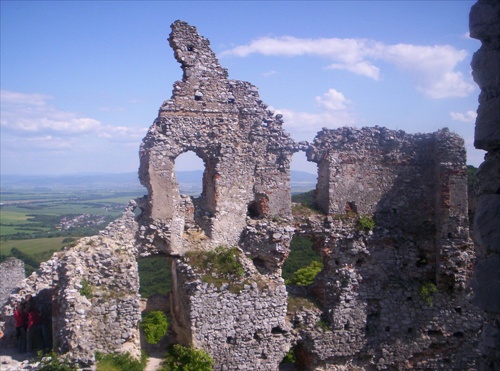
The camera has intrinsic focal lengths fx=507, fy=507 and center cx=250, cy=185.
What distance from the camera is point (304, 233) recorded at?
12836 mm

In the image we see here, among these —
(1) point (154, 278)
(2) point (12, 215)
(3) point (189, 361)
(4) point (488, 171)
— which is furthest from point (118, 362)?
(2) point (12, 215)

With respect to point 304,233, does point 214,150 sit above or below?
above

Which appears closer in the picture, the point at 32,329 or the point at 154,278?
the point at 32,329

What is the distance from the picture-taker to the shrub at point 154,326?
15.7 meters

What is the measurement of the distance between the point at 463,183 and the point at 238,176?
5590 millimetres

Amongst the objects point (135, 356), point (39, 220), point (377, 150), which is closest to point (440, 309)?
point (377, 150)

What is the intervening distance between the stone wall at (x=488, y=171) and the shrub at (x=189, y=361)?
7.63m

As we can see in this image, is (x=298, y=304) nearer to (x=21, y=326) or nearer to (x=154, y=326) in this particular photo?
(x=154, y=326)

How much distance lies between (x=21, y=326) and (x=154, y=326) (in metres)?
6.75

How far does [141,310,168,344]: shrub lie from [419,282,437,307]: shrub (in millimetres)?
7694

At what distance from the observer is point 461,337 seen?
12.9 m

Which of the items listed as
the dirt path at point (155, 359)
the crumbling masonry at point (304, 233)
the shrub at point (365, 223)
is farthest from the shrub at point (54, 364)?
the shrub at point (365, 223)

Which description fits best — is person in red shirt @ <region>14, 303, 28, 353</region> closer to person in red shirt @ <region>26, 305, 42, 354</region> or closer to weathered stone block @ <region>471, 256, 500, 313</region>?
person in red shirt @ <region>26, 305, 42, 354</region>

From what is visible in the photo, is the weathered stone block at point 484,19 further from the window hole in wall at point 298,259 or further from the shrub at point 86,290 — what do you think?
the window hole in wall at point 298,259
